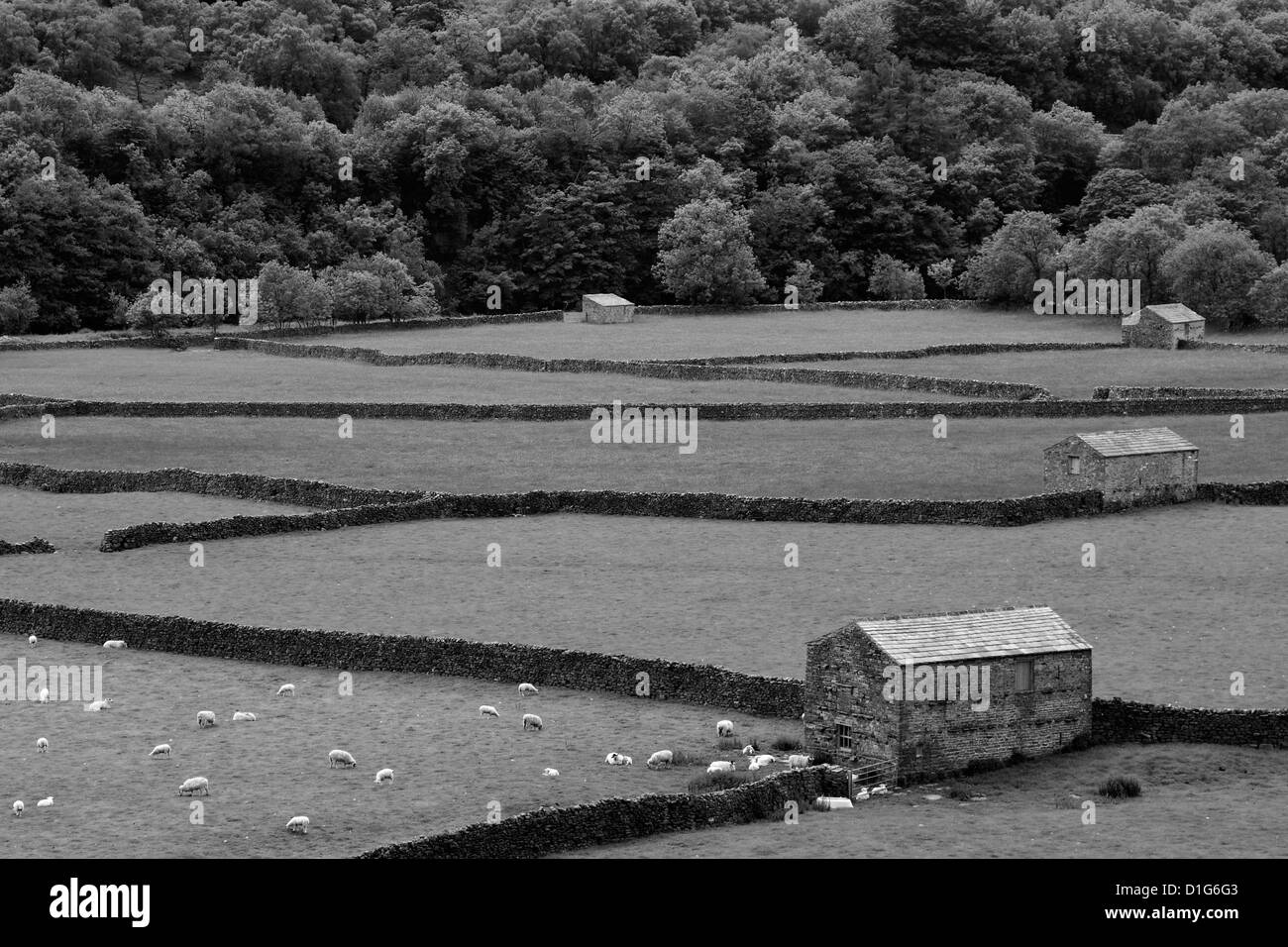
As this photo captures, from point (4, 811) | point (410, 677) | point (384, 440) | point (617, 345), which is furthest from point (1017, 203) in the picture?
point (4, 811)

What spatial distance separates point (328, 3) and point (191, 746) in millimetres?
152245

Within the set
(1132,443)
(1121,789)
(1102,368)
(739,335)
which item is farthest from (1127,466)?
(739,335)

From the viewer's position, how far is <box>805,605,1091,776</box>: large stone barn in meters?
34.2

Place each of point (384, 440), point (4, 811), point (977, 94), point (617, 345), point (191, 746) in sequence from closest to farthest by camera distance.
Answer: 1. point (4, 811)
2. point (191, 746)
3. point (384, 440)
4. point (617, 345)
5. point (977, 94)

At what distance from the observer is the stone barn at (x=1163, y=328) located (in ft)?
314

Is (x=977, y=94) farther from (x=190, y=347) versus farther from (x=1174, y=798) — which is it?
(x=1174, y=798)

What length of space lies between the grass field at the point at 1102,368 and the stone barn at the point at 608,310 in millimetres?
26190

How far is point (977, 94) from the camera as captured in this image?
156000 millimetres

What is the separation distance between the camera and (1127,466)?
2317 inches

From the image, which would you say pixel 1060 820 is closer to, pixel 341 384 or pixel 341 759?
pixel 341 759

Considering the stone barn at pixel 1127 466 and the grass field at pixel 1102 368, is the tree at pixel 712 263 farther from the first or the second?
the stone barn at pixel 1127 466

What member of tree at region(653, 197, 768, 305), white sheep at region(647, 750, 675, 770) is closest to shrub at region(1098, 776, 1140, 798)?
white sheep at region(647, 750, 675, 770)

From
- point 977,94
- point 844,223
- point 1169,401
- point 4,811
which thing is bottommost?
point 4,811

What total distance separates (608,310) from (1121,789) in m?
86.3
